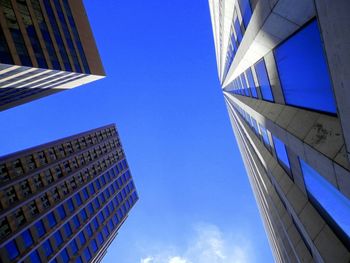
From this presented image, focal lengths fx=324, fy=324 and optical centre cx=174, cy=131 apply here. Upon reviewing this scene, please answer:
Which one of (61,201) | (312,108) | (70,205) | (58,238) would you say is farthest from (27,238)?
(312,108)

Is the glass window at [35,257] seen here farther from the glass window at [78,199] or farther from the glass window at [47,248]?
the glass window at [78,199]

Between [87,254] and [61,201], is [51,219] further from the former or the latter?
[87,254]

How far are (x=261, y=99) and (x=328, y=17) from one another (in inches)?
638

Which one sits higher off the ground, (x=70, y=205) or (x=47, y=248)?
(x=70, y=205)

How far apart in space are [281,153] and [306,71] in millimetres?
7675

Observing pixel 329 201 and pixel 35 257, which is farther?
pixel 35 257

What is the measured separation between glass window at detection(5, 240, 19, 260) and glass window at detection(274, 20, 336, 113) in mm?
38716

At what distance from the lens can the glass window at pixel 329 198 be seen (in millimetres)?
9891

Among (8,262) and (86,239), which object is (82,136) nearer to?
(86,239)

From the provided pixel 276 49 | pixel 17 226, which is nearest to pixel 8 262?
pixel 17 226

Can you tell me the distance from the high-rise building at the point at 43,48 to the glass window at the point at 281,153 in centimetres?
2980

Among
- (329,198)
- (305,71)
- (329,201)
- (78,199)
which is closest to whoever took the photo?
(329,198)

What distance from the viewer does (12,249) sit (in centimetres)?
4025

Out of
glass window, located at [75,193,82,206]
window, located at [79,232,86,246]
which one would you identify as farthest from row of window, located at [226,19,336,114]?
glass window, located at [75,193,82,206]
